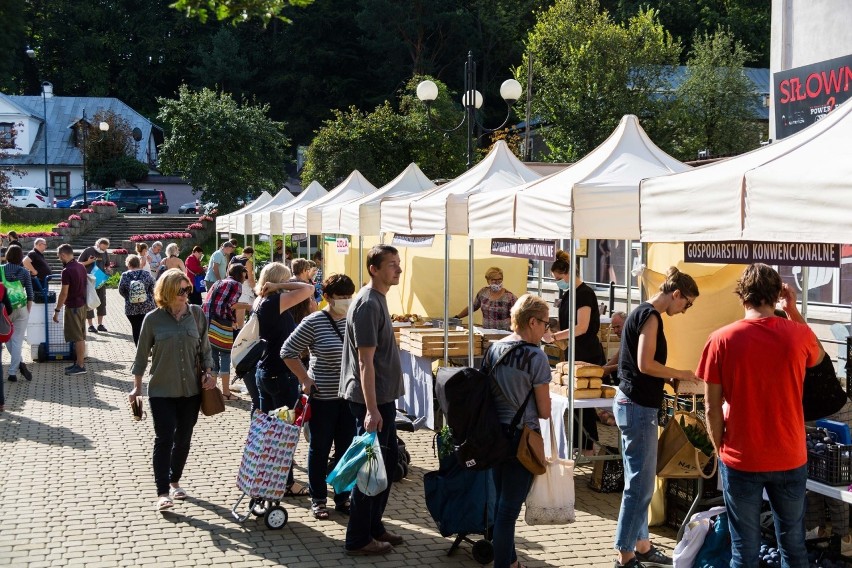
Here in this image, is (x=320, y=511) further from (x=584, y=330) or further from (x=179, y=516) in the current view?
(x=584, y=330)

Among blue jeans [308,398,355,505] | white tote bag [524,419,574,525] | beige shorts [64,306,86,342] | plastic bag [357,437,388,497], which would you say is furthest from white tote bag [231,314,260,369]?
beige shorts [64,306,86,342]

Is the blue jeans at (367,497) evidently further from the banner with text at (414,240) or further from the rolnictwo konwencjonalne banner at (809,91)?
the rolnictwo konwencjonalne banner at (809,91)

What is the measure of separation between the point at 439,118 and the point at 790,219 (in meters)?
36.0

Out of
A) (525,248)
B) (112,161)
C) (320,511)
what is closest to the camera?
(320,511)

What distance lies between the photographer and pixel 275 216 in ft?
57.2

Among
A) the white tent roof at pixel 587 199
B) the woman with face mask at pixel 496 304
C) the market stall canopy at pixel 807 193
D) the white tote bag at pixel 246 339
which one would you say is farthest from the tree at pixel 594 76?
the market stall canopy at pixel 807 193

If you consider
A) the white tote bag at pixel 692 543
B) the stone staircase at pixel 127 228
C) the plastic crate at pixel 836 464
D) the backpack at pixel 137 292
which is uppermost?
the stone staircase at pixel 127 228

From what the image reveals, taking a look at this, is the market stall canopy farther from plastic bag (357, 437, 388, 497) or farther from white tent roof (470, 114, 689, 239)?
plastic bag (357, 437, 388, 497)

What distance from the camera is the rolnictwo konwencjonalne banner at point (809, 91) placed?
13.6m

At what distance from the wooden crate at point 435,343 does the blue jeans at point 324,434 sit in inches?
117

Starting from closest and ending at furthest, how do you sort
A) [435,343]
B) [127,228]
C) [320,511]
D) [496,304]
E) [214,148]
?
[320,511]
[435,343]
[496,304]
[127,228]
[214,148]

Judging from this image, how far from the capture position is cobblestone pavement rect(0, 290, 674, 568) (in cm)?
613

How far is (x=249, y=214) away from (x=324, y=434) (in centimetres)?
1400

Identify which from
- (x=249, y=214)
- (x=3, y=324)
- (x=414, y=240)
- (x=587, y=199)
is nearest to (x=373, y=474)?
(x=587, y=199)
